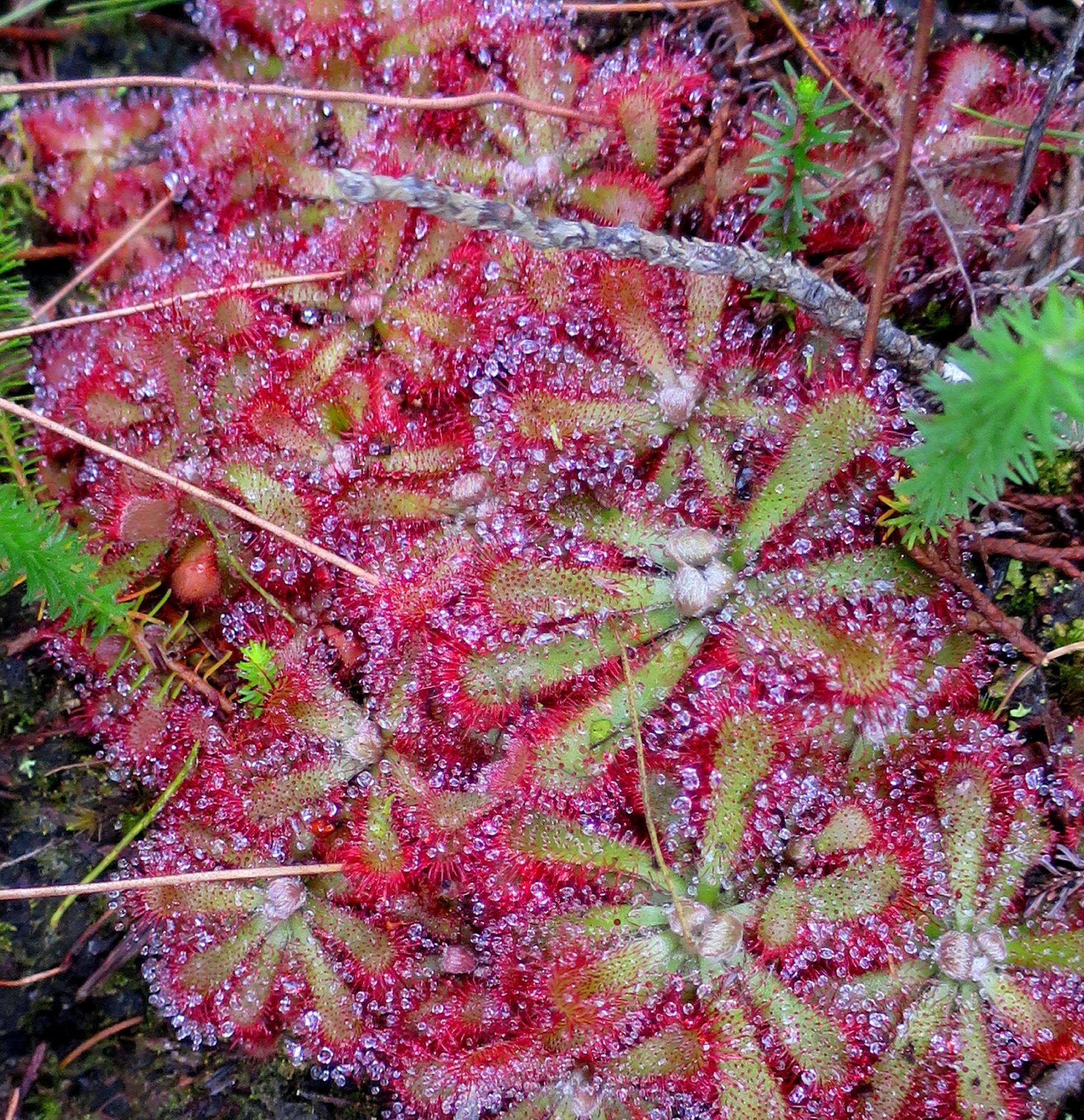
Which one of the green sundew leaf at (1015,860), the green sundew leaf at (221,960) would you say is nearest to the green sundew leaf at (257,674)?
the green sundew leaf at (221,960)

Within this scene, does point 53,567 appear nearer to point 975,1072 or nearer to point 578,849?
point 578,849

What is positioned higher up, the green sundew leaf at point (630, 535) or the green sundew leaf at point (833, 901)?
the green sundew leaf at point (630, 535)

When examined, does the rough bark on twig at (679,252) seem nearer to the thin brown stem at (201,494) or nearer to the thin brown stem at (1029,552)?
the thin brown stem at (1029,552)

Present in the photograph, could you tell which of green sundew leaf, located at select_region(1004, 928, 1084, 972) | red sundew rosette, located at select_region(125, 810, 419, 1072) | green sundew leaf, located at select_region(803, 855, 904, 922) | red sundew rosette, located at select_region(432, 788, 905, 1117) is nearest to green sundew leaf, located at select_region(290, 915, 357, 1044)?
red sundew rosette, located at select_region(125, 810, 419, 1072)

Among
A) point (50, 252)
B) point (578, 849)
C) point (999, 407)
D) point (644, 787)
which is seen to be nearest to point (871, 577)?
point (644, 787)

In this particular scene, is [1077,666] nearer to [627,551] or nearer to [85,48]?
[627,551]

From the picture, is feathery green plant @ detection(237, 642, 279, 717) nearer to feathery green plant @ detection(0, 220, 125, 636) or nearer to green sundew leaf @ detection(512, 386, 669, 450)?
feathery green plant @ detection(0, 220, 125, 636)
